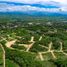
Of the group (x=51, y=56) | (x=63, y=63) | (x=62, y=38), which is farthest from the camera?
(x=62, y=38)

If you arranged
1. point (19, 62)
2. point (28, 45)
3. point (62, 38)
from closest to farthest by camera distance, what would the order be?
point (19, 62)
point (28, 45)
point (62, 38)

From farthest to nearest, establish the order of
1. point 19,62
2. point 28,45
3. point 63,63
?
point 28,45, point 63,63, point 19,62

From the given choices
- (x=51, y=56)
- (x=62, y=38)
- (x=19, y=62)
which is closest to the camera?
(x=19, y=62)

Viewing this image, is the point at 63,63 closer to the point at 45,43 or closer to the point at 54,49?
the point at 54,49

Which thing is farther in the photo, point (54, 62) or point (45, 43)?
point (45, 43)

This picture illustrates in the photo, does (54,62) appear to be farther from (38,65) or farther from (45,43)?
(45,43)

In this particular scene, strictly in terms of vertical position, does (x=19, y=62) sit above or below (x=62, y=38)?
above

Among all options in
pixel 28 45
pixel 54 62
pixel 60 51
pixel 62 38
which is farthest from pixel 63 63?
pixel 62 38

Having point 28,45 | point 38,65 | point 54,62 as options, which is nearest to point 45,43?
point 28,45

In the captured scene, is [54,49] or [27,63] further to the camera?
[54,49]
